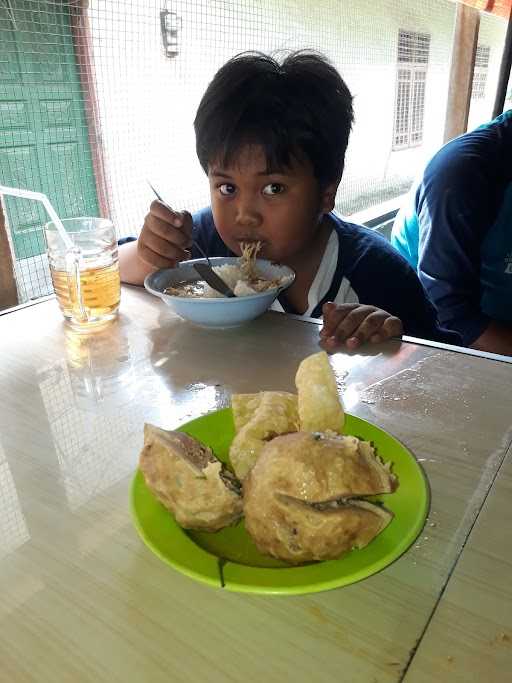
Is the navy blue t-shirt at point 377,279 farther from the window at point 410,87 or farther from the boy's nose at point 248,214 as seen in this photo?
the window at point 410,87

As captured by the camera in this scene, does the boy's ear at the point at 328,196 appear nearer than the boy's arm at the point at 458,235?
Yes

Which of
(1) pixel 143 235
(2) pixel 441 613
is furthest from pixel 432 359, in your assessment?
(1) pixel 143 235

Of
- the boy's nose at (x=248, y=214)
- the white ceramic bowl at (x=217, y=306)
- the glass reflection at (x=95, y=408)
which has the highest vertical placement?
the boy's nose at (x=248, y=214)

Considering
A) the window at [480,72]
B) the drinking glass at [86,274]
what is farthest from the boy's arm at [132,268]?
the window at [480,72]

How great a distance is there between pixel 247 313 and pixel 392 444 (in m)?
0.45

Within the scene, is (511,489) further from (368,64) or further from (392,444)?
(368,64)

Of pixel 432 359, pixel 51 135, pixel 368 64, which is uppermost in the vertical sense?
pixel 368 64

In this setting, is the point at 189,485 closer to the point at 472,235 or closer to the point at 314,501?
the point at 314,501

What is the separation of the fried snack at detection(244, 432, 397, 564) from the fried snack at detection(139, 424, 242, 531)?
31 millimetres

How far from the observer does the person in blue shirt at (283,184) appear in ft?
3.65

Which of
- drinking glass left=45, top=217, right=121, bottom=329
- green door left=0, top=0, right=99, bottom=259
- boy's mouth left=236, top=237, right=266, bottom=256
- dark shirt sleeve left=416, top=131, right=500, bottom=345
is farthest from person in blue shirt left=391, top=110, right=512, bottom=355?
green door left=0, top=0, right=99, bottom=259

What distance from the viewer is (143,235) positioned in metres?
1.10

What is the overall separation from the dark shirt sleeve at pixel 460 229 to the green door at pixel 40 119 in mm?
1368

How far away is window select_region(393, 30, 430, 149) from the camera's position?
347 centimetres
